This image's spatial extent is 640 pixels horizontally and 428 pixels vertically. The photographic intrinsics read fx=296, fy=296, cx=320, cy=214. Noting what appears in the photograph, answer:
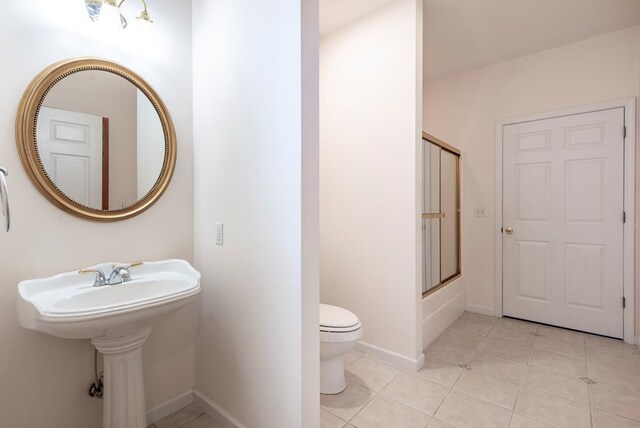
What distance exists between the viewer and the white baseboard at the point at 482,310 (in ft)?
10.6

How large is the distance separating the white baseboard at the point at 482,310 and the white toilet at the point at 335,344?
2.09 metres

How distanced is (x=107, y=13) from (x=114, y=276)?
1204 mm

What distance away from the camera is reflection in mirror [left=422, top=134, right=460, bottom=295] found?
2.56m

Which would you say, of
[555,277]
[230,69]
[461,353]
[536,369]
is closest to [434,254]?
[461,353]

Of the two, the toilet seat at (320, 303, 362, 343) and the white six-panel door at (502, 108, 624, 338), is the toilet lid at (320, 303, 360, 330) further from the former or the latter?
the white six-panel door at (502, 108, 624, 338)

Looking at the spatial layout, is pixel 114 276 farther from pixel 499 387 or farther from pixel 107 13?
pixel 499 387

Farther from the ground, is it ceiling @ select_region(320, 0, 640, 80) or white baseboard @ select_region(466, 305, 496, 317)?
ceiling @ select_region(320, 0, 640, 80)

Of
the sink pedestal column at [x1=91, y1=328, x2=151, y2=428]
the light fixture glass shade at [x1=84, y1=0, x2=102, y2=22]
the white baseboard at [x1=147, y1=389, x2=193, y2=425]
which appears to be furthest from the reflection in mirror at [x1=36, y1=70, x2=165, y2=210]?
the white baseboard at [x1=147, y1=389, x2=193, y2=425]

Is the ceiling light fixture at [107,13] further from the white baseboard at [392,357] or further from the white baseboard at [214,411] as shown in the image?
the white baseboard at [392,357]

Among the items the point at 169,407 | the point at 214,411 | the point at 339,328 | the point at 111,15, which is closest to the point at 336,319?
the point at 339,328

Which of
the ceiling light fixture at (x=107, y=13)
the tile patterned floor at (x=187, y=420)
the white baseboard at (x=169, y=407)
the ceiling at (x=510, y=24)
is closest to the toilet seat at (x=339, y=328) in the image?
the tile patterned floor at (x=187, y=420)

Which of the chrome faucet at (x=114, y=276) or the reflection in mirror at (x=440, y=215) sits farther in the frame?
the reflection in mirror at (x=440, y=215)

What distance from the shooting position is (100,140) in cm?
144

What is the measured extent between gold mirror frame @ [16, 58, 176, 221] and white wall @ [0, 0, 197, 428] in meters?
0.03
